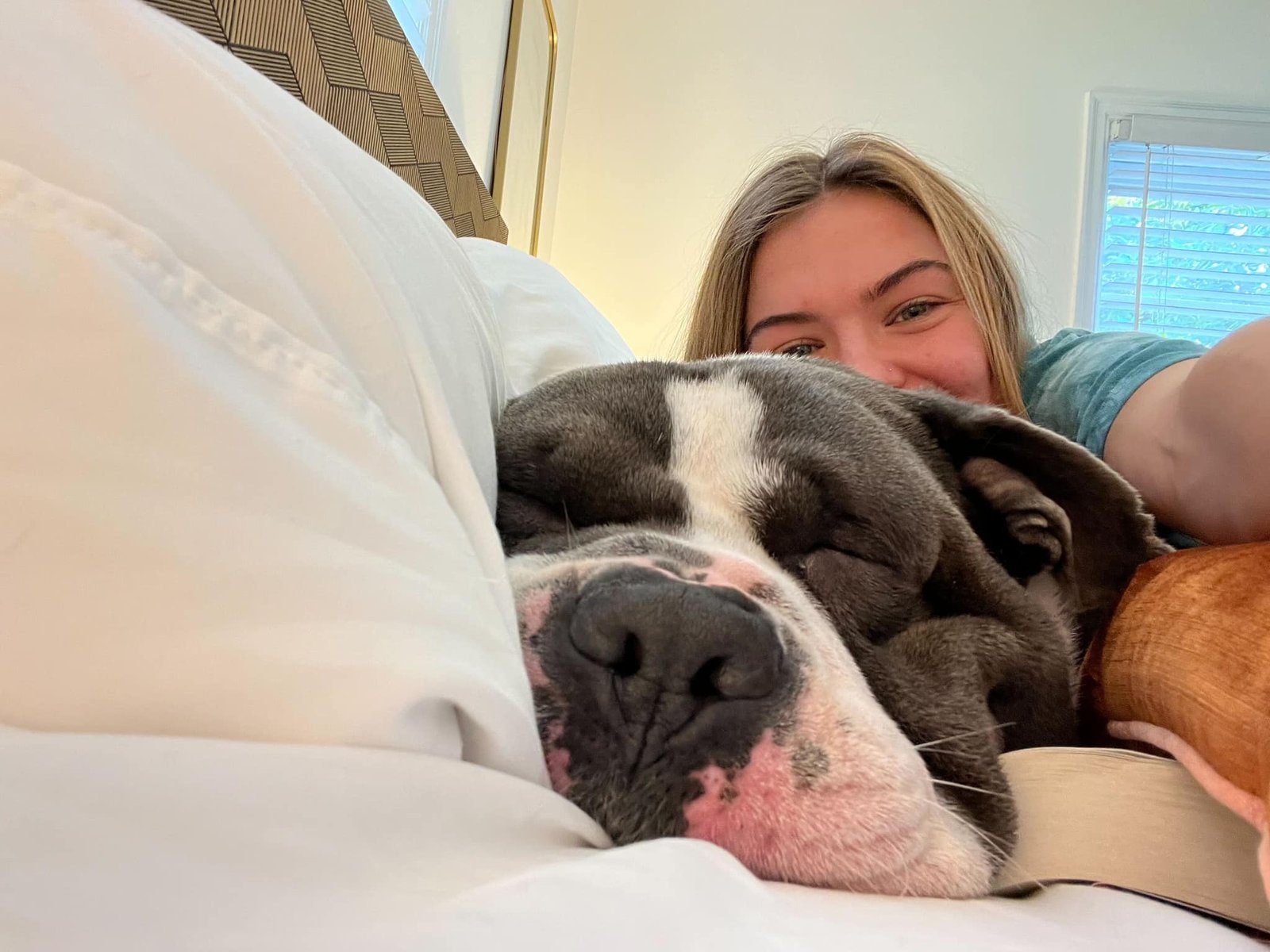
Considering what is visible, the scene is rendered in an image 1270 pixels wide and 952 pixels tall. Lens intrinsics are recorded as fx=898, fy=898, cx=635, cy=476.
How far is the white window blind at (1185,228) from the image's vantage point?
14.7ft

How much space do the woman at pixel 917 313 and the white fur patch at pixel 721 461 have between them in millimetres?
483

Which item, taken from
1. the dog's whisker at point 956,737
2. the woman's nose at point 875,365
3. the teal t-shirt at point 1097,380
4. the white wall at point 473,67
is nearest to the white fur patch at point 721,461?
the dog's whisker at point 956,737

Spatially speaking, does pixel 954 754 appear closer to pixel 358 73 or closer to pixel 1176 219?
pixel 358 73

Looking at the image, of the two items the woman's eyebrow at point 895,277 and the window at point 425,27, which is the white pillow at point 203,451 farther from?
the window at point 425,27

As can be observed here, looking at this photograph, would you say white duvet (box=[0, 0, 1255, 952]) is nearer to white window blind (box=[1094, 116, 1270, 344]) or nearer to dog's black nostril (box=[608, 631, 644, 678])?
dog's black nostril (box=[608, 631, 644, 678])

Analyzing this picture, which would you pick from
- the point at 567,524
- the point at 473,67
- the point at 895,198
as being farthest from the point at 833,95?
the point at 567,524

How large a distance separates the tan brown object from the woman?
0.55ft

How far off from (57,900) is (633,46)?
15.5 ft

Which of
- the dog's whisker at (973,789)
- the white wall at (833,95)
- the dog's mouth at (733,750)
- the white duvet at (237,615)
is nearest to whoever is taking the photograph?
the white duvet at (237,615)

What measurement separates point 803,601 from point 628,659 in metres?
0.25

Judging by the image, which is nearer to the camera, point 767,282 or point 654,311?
point 767,282

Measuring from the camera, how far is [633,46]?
14.6 ft

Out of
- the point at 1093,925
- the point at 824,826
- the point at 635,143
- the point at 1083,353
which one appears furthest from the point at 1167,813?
the point at 635,143

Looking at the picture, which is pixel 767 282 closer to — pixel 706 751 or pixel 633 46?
pixel 706 751
